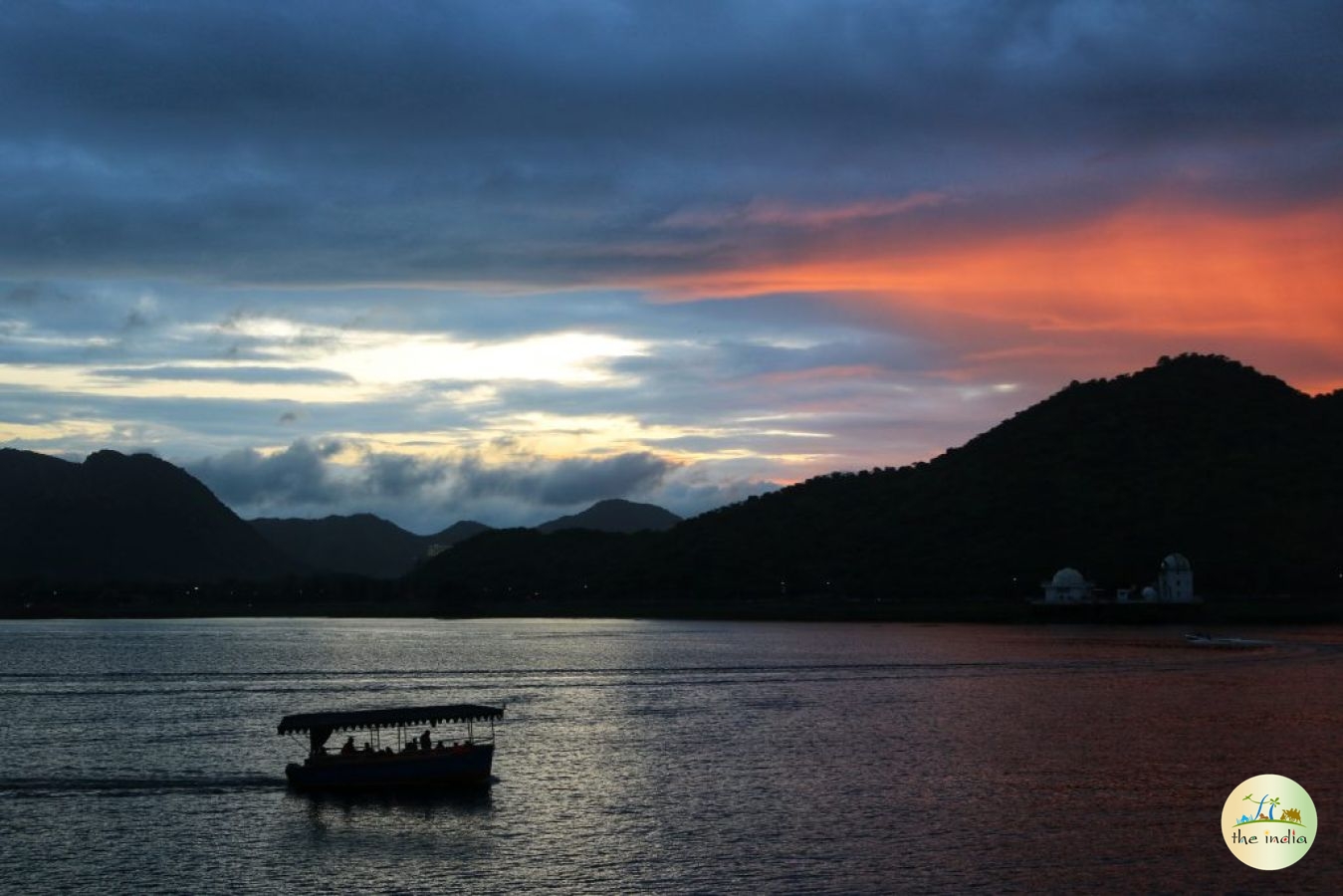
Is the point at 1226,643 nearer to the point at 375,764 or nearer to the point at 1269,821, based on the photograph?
the point at 1269,821

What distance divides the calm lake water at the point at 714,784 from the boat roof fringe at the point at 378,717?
12.3 feet

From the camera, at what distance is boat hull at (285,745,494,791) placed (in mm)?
68000

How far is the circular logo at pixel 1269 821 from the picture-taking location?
52.8 metres

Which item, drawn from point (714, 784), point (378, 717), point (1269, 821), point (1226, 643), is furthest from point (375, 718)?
point (1226, 643)

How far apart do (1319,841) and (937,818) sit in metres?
15.5

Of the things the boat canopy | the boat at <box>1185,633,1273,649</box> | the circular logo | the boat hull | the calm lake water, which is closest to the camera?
the calm lake water

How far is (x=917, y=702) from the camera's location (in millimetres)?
105375

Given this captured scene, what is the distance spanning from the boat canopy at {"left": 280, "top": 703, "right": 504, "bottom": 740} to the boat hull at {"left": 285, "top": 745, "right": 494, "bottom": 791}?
6.51 feet

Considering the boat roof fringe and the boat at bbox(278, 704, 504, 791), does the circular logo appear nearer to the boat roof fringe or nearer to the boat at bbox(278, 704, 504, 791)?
the boat roof fringe

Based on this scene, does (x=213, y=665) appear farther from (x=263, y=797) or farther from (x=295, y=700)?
(x=263, y=797)

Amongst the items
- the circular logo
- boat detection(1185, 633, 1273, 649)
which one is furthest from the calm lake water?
boat detection(1185, 633, 1273, 649)

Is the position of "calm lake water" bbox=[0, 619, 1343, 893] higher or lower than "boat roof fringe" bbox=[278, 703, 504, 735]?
lower

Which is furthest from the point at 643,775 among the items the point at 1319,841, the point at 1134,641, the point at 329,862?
the point at 1134,641

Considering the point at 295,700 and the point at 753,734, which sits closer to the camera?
the point at 753,734
